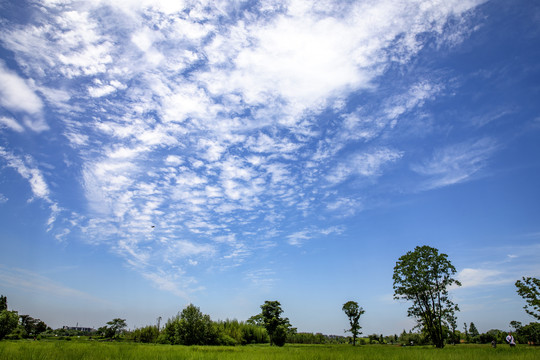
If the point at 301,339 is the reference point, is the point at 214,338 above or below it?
above

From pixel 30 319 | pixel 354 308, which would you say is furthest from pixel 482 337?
pixel 30 319

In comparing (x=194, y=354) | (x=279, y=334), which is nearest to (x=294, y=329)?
(x=279, y=334)

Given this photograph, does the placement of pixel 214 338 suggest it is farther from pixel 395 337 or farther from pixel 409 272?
pixel 395 337

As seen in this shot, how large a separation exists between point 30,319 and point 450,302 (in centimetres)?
13652

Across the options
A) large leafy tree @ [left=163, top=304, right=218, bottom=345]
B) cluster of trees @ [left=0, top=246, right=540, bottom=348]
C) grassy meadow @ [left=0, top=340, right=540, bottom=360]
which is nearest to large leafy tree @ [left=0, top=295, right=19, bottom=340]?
cluster of trees @ [left=0, top=246, right=540, bottom=348]

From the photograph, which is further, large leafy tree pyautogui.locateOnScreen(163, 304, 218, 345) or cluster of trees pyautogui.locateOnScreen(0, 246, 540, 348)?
Result: large leafy tree pyautogui.locateOnScreen(163, 304, 218, 345)

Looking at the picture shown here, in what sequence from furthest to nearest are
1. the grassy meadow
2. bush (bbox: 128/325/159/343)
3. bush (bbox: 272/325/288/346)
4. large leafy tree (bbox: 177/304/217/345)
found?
1. bush (bbox: 128/325/159/343)
2. large leafy tree (bbox: 177/304/217/345)
3. bush (bbox: 272/325/288/346)
4. the grassy meadow

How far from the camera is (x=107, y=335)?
7819 cm

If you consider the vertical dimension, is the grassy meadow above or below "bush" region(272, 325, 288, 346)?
above

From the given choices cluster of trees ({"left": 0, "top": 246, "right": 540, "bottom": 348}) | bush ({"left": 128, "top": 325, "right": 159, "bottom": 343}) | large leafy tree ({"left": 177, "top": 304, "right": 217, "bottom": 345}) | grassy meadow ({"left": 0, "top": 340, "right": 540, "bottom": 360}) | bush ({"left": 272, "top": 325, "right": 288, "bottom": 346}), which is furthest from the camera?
bush ({"left": 128, "top": 325, "right": 159, "bottom": 343})

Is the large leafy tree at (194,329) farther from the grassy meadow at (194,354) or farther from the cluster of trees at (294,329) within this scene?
the grassy meadow at (194,354)

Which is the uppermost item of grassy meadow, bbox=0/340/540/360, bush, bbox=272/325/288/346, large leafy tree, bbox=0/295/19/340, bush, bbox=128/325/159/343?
grassy meadow, bbox=0/340/540/360

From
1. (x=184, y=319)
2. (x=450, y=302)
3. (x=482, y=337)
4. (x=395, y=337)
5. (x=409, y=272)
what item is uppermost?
(x=409, y=272)

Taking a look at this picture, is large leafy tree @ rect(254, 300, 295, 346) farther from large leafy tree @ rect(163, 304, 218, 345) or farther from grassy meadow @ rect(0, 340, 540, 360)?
grassy meadow @ rect(0, 340, 540, 360)
